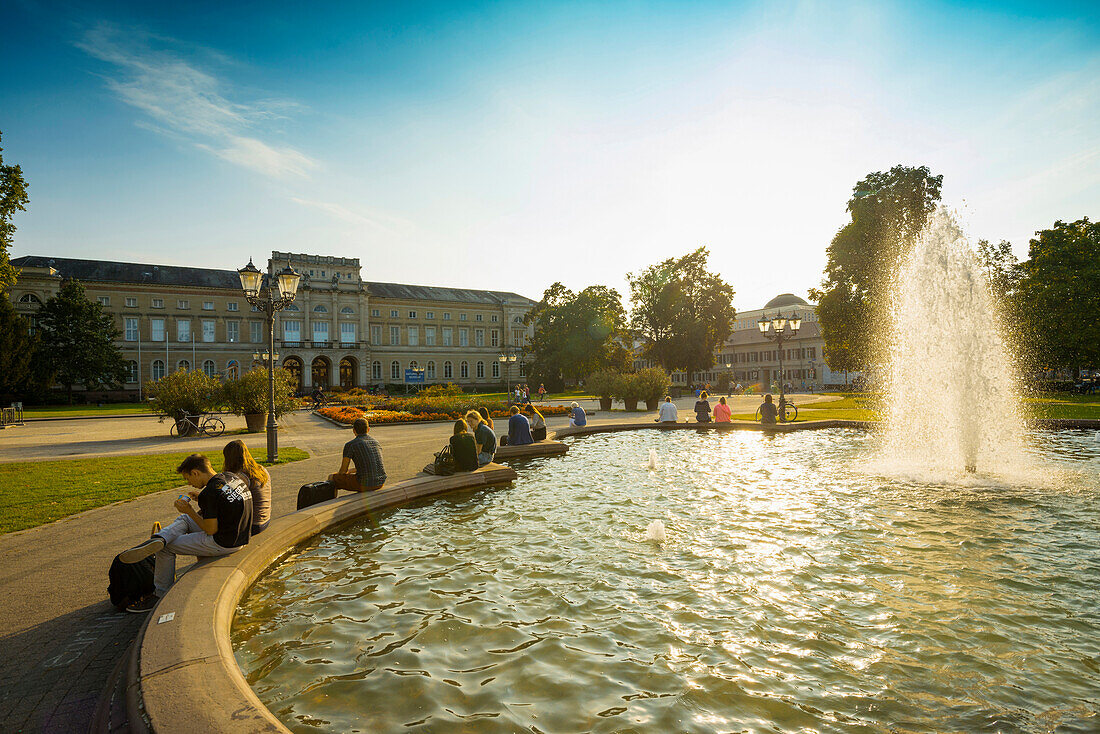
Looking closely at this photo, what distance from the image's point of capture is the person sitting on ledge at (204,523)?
524 cm

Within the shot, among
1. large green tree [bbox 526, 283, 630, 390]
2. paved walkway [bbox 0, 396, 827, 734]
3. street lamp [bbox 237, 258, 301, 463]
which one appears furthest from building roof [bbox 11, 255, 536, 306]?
paved walkway [bbox 0, 396, 827, 734]

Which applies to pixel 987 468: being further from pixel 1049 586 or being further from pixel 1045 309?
pixel 1045 309

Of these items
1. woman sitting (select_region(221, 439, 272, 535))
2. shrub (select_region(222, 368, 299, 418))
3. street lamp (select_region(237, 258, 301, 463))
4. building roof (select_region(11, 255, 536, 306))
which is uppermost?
building roof (select_region(11, 255, 536, 306))

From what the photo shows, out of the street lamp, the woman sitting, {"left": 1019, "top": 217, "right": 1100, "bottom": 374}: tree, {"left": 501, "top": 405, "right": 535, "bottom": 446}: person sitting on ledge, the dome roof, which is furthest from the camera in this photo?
the dome roof

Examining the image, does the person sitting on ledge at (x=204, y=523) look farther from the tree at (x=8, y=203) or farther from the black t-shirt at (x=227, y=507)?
the tree at (x=8, y=203)

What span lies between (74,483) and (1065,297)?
183ft

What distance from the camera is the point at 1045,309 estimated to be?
1588 inches

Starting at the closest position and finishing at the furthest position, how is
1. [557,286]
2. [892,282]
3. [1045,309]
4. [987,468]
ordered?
[987,468] < [892,282] < [1045,309] < [557,286]

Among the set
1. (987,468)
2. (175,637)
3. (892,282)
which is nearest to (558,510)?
(175,637)

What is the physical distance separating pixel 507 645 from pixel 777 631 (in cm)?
223

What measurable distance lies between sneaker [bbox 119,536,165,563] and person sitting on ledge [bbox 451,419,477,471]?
5705 millimetres

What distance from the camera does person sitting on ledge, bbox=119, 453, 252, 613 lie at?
206 inches

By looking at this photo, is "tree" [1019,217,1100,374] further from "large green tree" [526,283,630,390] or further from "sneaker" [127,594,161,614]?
"sneaker" [127,594,161,614]

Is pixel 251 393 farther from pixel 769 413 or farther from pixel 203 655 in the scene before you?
pixel 203 655
